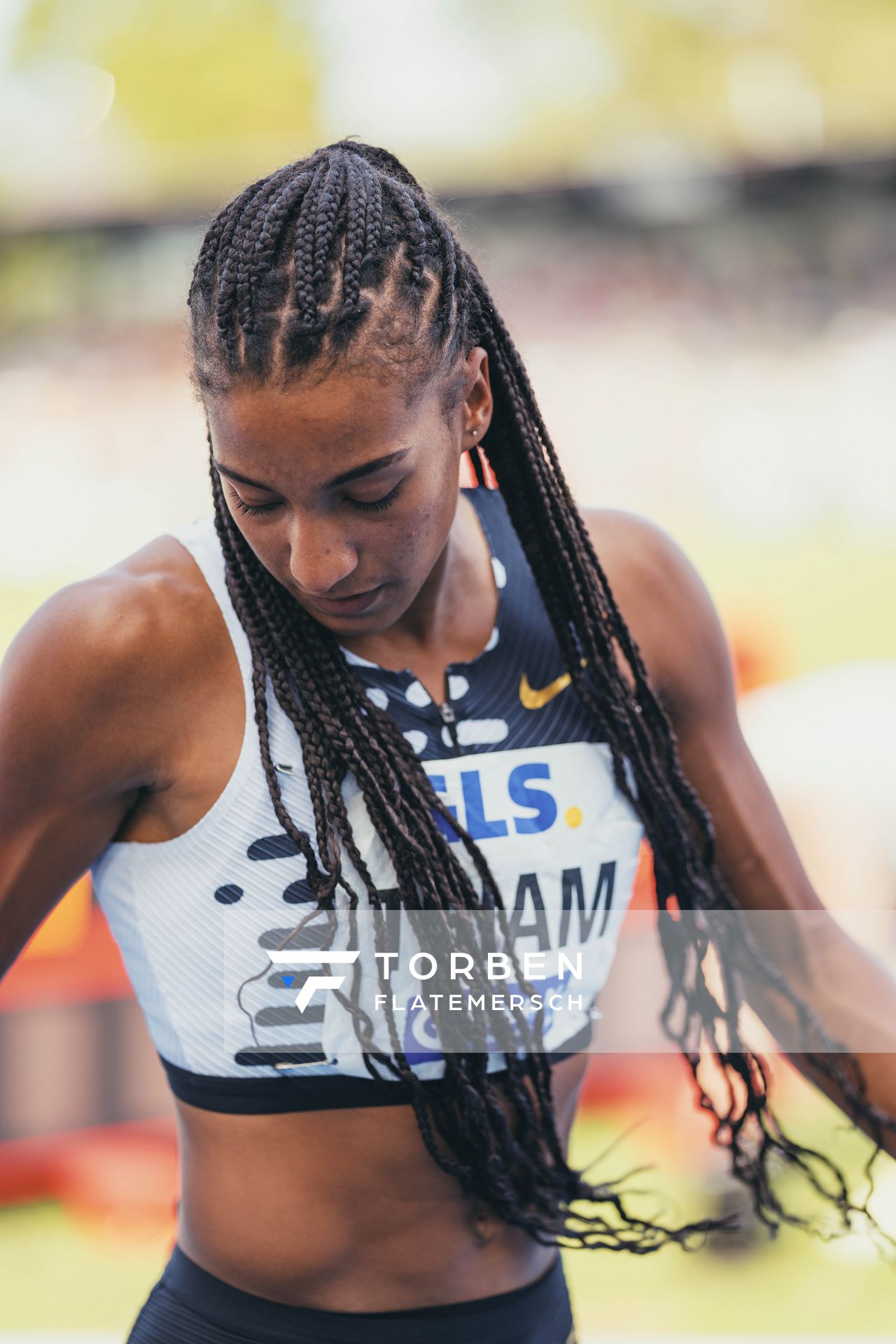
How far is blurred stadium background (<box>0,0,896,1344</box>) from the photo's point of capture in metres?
3.43

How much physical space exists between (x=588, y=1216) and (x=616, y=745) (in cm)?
48

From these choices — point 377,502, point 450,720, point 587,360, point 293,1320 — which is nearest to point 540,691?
point 450,720

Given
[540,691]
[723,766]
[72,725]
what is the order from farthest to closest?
1. [723,766]
2. [540,691]
3. [72,725]

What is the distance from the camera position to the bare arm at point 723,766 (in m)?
1.41

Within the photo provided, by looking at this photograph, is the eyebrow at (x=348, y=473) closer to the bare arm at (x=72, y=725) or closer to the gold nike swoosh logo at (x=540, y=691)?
the bare arm at (x=72, y=725)

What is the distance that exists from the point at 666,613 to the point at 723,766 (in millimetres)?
193

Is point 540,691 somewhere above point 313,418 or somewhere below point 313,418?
below

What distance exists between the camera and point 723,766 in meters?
1.44

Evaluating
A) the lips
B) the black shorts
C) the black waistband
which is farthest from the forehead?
the black shorts

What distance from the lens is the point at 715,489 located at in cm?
745

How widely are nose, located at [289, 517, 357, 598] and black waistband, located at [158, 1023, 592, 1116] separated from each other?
1.57 feet

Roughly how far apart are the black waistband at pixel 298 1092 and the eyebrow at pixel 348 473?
0.56 metres

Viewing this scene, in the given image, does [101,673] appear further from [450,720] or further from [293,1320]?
[293,1320]

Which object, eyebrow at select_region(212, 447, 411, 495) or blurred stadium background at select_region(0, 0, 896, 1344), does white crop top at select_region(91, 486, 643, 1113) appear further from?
blurred stadium background at select_region(0, 0, 896, 1344)
